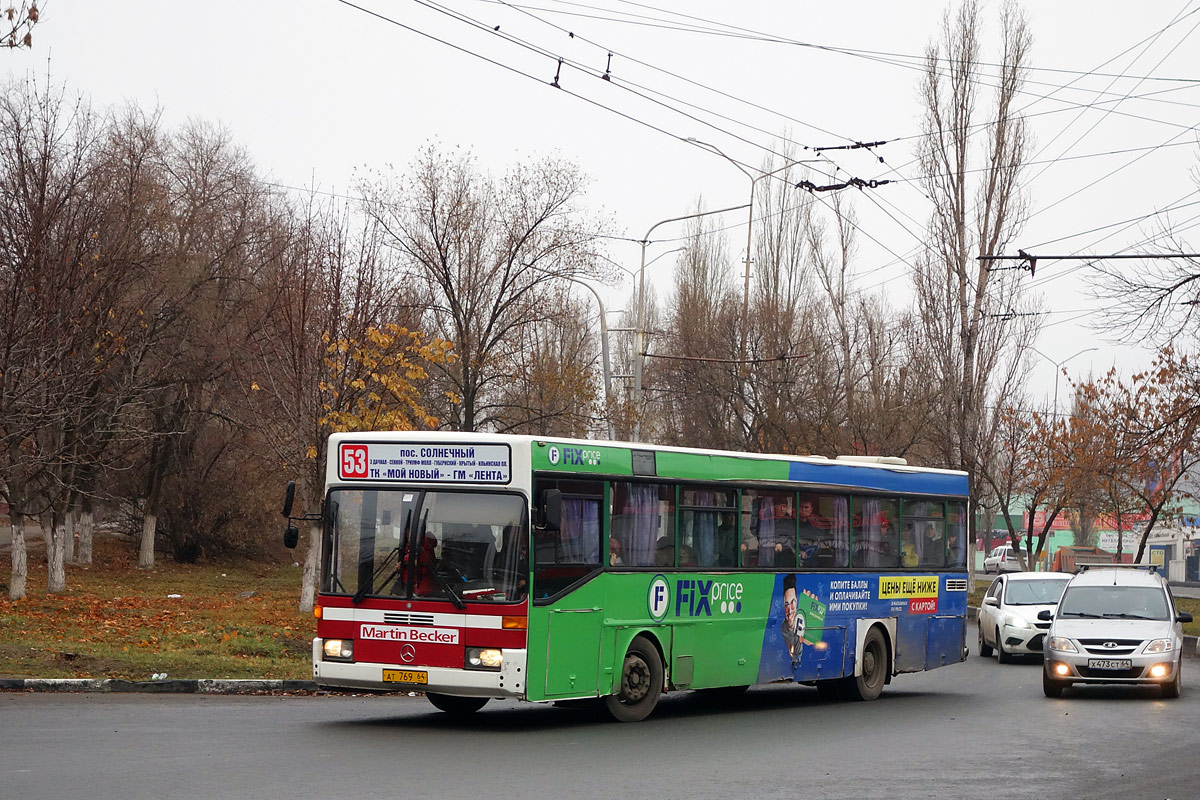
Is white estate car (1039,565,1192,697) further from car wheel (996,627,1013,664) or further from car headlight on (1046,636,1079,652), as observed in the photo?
car wheel (996,627,1013,664)

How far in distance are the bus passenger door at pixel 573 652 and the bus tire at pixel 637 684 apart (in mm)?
542

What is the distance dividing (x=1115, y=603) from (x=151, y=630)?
13852 millimetres

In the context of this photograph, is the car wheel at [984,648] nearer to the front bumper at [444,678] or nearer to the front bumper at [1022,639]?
the front bumper at [1022,639]

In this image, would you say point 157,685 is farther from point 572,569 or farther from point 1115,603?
point 1115,603

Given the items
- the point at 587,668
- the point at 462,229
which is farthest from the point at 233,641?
the point at 462,229

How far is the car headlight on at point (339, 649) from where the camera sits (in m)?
12.9

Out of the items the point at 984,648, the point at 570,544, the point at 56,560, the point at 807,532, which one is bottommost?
the point at 984,648

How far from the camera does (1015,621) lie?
1013 inches

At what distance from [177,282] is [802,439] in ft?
69.4

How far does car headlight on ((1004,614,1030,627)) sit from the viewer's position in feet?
84.1

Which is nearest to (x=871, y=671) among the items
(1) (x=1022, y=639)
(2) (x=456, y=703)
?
(2) (x=456, y=703)

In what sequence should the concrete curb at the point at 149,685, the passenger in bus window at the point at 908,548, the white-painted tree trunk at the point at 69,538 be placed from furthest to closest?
the white-painted tree trunk at the point at 69,538 < the passenger in bus window at the point at 908,548 < the concrete curb at the point at 149,685

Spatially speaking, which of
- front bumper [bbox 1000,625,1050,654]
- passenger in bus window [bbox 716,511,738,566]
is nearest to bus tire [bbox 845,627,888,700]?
passenger in bus window [bbox 716,511,738,566]

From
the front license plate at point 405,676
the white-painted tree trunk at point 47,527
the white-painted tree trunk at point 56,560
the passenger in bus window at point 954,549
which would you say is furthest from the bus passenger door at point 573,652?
the white-painted tree trunk at point 47,527
